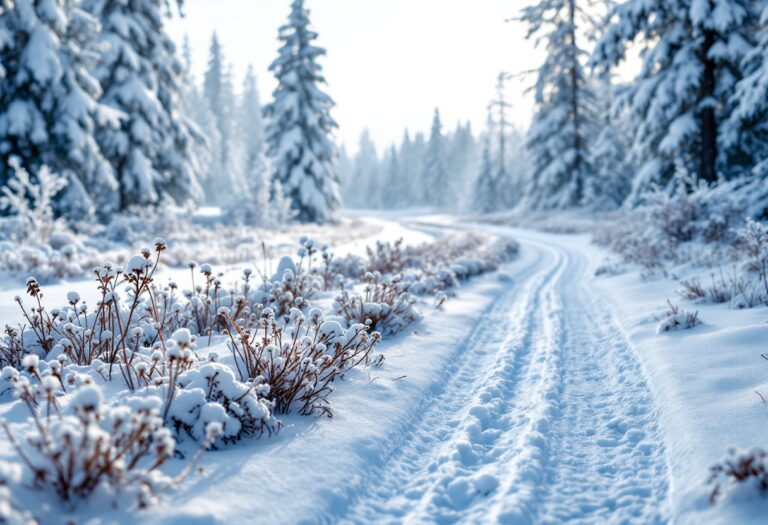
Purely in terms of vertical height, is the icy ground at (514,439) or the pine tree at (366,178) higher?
the pine tree at (366,178)

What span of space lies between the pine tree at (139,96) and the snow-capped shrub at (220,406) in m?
16.3

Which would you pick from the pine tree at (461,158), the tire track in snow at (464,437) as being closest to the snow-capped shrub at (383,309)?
the tire track in snow at (464,437)

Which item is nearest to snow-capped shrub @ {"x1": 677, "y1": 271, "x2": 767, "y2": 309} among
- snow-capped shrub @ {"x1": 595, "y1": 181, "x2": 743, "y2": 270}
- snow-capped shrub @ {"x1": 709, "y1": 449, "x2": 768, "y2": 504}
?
snow-capped shrub @ {"x1": 595, "y1": 181, "x2": 743, "y2": 270}

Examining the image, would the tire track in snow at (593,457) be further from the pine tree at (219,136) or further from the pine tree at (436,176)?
the pine tree at (436,176)

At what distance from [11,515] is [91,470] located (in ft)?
0.93

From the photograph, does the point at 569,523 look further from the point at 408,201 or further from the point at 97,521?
the point at 408,201

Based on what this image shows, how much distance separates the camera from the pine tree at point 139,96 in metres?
17.2

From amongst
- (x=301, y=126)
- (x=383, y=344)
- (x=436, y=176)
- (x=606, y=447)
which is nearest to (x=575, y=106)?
(x=301, y=126)

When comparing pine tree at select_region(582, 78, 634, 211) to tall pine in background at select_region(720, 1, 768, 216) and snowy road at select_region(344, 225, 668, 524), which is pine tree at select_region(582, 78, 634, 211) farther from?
snowy road at select_region(344, 225, 668, 524)

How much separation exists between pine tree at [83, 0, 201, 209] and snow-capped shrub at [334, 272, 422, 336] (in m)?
14.6

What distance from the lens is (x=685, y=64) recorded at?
1262 centimetres

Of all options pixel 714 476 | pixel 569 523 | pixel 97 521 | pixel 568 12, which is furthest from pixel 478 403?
pixel 568 12

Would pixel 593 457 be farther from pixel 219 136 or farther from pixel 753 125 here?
pixel 219 136

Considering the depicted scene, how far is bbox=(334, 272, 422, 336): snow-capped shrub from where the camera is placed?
5034 mm
